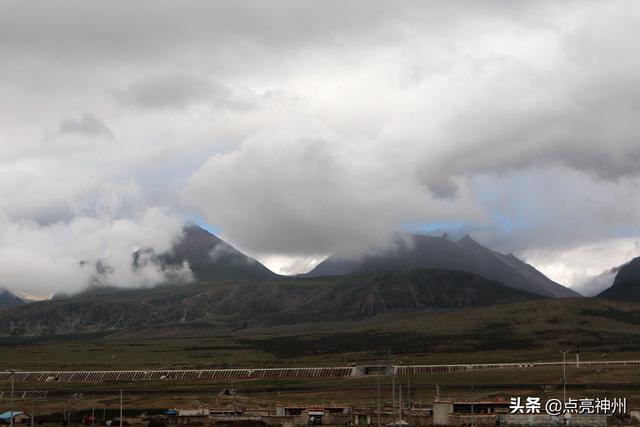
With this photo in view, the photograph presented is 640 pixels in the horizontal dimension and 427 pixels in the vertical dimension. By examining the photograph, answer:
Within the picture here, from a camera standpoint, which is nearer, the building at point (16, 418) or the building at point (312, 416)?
the building at point (312, 416)


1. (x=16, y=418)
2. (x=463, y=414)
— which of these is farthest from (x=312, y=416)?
(x=16, y=418)

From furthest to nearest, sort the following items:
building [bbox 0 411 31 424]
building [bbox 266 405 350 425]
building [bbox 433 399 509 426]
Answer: building [bbox 0 411 31 424] → building [bbox 266 405 350 425] → building [bbox 433 399 509 426]

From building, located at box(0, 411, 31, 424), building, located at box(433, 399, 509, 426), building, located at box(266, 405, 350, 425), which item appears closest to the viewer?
building, located at box(433, 399, 509, 426)

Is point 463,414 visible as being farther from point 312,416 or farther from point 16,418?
point 16,418

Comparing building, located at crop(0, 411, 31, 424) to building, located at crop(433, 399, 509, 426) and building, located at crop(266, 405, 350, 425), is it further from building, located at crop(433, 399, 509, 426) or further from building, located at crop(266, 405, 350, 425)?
building, located at crop(433, 399, 509, 426)

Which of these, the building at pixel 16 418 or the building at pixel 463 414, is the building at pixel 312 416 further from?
the building at pixel 16 418

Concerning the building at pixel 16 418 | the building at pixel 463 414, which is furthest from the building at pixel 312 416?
the building at pixel 16 418

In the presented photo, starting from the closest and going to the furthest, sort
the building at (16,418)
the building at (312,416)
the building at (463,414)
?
the building at (463,414), the building at (312,416), the building at (16,418)

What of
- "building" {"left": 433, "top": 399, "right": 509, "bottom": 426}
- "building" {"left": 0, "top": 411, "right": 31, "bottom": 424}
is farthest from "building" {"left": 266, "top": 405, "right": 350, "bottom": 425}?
"building" {"left": 0, "top": 411, "right": 31, "bottom": 424}

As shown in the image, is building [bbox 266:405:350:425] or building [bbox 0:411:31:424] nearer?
building [bbox 266:405:350:425]

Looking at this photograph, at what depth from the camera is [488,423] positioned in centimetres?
15850

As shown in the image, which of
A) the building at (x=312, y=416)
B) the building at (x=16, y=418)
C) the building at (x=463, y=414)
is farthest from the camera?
the building at (x=16, y=418)

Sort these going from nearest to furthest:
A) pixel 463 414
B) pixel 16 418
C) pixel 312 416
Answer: pixel 463 414, pixel 312 416, pixel 16 418

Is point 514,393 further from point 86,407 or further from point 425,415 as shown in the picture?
point 86,407
